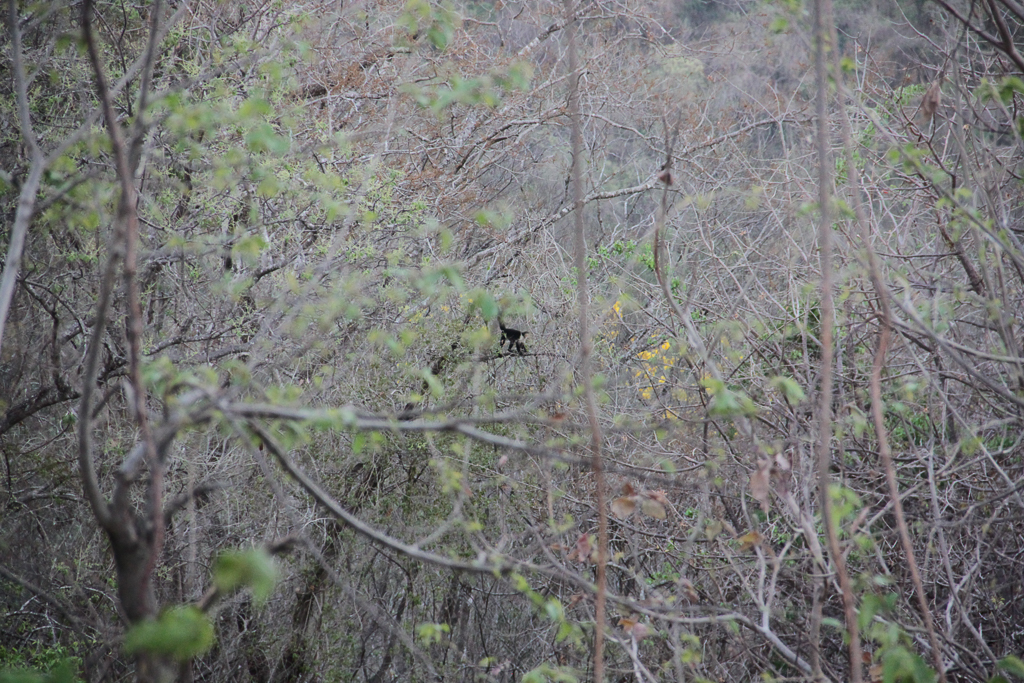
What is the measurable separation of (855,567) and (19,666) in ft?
13.9

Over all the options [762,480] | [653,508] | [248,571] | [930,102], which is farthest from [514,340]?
[248,571]

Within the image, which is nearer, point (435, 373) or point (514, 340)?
point (514, 340)

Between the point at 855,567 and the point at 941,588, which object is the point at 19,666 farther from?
the point at 941,588

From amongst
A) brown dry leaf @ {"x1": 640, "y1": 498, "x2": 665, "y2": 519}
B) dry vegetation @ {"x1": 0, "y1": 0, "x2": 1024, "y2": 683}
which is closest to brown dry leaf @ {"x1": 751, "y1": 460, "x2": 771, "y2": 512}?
brown dry leaf @ {"x1": 640, "y1": 498, "x2": 665, "y2": 519}

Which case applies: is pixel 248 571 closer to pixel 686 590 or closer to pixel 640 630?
pixel 640 630

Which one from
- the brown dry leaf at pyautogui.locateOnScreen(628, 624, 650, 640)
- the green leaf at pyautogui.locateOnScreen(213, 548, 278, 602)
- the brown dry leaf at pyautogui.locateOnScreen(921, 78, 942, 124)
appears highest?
the brown dry leaf at pyautogui.locateOnScreen(921, 78, 942, 124)

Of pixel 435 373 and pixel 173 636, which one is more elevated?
pixel 173 636

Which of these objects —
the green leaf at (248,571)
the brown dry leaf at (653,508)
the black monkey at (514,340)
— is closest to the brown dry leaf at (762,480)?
the brown dry leaf at (653,508)

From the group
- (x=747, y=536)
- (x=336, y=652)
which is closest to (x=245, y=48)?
(x=747, y=536)

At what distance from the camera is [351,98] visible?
5367 millimetres

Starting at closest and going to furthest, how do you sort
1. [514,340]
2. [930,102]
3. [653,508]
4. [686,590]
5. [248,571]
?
[248,571]
[930,102]
[653,508]
[686,590]
[514,340]

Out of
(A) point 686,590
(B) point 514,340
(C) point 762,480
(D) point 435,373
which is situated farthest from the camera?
(D) point 435,373

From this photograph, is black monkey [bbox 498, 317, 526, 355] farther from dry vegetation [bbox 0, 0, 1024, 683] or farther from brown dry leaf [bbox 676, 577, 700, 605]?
brown dry leaf [bbox 676, 577, 700, 605]

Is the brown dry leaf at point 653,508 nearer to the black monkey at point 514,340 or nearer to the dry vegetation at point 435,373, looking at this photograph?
the dry vegetation at point 435,373
